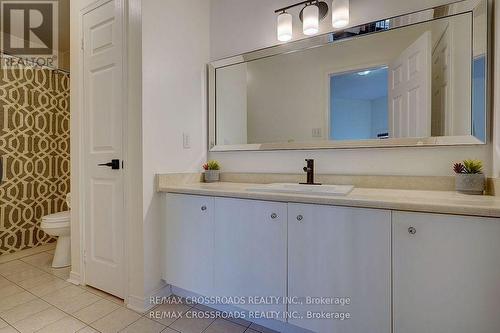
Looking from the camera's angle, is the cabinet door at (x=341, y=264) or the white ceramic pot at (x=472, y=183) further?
the white ceramic pot at (x=472, y=183)

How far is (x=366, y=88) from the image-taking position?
5.12 feet

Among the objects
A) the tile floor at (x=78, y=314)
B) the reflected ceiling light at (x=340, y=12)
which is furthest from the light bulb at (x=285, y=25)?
the tile floor at (x=78, y=314)

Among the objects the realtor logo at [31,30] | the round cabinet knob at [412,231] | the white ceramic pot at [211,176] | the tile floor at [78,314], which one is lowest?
the tile floor at [78,314]

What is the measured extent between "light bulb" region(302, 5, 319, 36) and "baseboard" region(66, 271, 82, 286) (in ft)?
8.26

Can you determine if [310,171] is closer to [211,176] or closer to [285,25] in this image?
[211,176]

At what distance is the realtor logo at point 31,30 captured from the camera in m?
2.47

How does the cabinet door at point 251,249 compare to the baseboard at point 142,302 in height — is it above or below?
above

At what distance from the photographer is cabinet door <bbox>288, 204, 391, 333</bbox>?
41.3 inches

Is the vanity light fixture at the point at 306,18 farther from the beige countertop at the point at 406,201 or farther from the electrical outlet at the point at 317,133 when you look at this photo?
the beige countertop at the point at 406,201

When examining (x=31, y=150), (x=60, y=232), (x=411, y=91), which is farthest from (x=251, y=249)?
(x=31, y=150)

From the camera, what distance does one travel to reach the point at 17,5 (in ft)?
8.00

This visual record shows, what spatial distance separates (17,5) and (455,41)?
3.71 metres

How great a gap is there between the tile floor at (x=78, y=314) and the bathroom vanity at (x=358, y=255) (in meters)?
0.21

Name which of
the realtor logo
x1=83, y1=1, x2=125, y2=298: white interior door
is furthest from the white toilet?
the realtor logo
